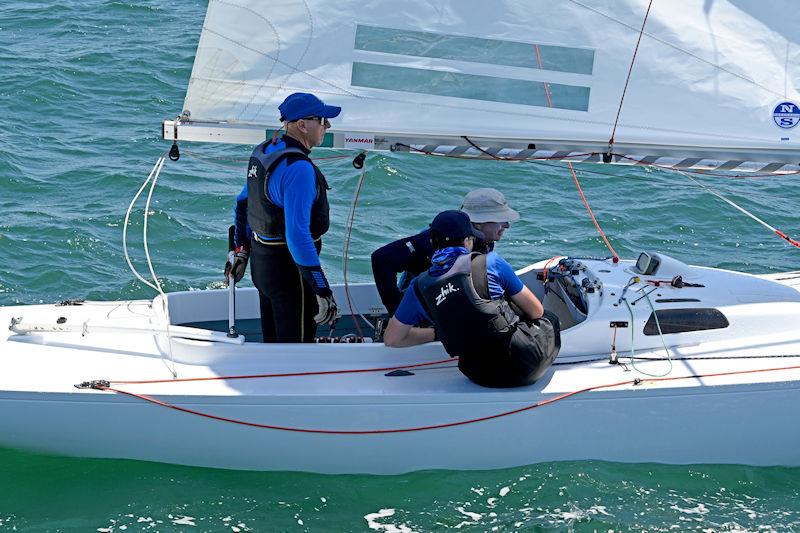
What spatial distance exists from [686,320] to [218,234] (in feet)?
12.8

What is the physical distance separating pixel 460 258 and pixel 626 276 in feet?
3.85

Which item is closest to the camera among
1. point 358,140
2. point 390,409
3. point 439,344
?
point 390,409

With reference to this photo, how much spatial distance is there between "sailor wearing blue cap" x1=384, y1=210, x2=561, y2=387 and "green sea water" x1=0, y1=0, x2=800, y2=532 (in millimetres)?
502

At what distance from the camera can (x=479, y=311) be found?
13.7 ft

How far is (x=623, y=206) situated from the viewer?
8.59 m

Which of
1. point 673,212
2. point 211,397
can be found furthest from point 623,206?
point 211,397

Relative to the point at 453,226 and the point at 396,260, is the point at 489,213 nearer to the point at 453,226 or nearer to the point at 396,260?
the point at 453,226

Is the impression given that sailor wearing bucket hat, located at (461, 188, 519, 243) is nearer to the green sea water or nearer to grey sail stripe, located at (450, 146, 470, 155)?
grey sail stripe, located at (450, 146, 470, 155)

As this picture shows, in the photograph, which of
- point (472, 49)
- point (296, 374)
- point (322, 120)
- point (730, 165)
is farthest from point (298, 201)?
point (730, 165)

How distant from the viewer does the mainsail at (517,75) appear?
472 cm

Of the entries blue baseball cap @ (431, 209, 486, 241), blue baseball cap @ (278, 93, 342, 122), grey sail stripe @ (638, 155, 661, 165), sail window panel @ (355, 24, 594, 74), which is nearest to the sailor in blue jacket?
blue baseball cap @ (278, 93, 342, 122)

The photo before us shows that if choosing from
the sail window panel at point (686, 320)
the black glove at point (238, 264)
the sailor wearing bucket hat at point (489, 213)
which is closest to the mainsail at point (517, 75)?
Result: the sailor wearing bucket hat at point (489, 213)

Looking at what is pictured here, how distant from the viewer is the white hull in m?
4.34

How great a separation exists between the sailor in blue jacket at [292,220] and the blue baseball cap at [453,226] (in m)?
0.58
